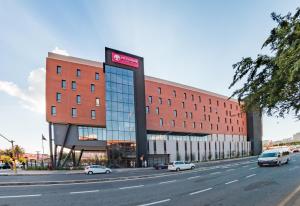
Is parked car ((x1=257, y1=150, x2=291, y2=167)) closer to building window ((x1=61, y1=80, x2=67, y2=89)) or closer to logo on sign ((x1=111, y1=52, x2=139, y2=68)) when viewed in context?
logo on sign ((x1=111, y1=52, x2=139, y2=68))

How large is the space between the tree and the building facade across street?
47.6 metres

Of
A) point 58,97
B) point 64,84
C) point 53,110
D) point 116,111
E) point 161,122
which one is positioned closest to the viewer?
point 53,110

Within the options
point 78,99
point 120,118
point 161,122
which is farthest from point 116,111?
point 161,122

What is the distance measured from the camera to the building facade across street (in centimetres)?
5128

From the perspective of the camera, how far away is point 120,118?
180 ft

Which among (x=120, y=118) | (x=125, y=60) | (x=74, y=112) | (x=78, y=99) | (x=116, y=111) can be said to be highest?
(x=125, y=60)

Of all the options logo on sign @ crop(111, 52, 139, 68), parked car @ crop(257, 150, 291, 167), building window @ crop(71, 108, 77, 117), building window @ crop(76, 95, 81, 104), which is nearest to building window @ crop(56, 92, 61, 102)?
building window @ crop(71, 108, 77, 117)

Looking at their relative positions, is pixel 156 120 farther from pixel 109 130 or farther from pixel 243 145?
pixel 243 145

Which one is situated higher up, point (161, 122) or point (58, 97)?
point (58, 97)

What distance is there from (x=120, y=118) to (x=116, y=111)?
1546mm

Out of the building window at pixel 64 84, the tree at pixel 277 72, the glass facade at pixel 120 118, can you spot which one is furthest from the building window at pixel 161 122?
the tree at pixel 277 72

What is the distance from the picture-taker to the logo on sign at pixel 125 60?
55.2m

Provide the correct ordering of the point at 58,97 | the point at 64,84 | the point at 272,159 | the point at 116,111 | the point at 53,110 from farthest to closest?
the point at 116,111 < the point at 64,84 < the point at 58,97 < the point at 53,110 < the point at 272,159

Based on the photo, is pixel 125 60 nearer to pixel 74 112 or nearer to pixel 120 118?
pixel 120 118
